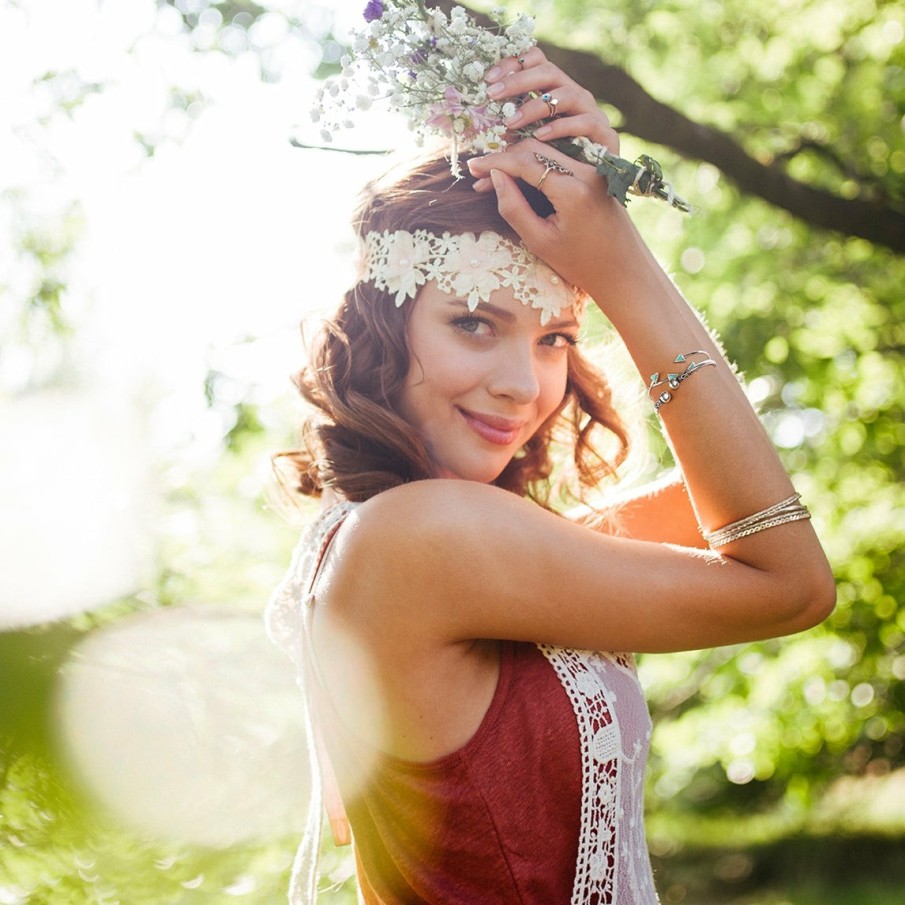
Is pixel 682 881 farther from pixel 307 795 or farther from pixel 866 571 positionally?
pixel 307 795

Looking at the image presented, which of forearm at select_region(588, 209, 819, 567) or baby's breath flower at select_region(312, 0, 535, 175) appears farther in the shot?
baby's breath flower at select_region(312, 0, 535, 175)

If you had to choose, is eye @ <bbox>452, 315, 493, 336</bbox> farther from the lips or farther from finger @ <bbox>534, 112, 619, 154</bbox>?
finger @ <bbox>534, 112, 619, 154</bbox>

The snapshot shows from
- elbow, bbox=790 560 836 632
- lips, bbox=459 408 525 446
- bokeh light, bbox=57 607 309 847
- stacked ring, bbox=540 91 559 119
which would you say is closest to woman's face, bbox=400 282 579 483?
lips, bbox=459 408 525 446

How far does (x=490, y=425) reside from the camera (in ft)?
7.16

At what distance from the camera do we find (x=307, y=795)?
3.57 meters

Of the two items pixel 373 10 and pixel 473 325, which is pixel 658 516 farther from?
pixel 373 10

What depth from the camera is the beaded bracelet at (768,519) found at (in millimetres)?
1837

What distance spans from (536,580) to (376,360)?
27.9 inches

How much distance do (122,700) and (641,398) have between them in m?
1.49

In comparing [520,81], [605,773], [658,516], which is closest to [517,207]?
[520,81]

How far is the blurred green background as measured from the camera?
2.18 m

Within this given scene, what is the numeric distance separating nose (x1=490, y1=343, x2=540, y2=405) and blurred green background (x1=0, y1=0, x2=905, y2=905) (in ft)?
2.96

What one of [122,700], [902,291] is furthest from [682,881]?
[122,700]

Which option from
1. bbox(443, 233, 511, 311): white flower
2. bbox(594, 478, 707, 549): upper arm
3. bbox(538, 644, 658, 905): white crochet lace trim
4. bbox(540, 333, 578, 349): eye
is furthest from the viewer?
bbox(594, 478, 707, 549): upper arm
